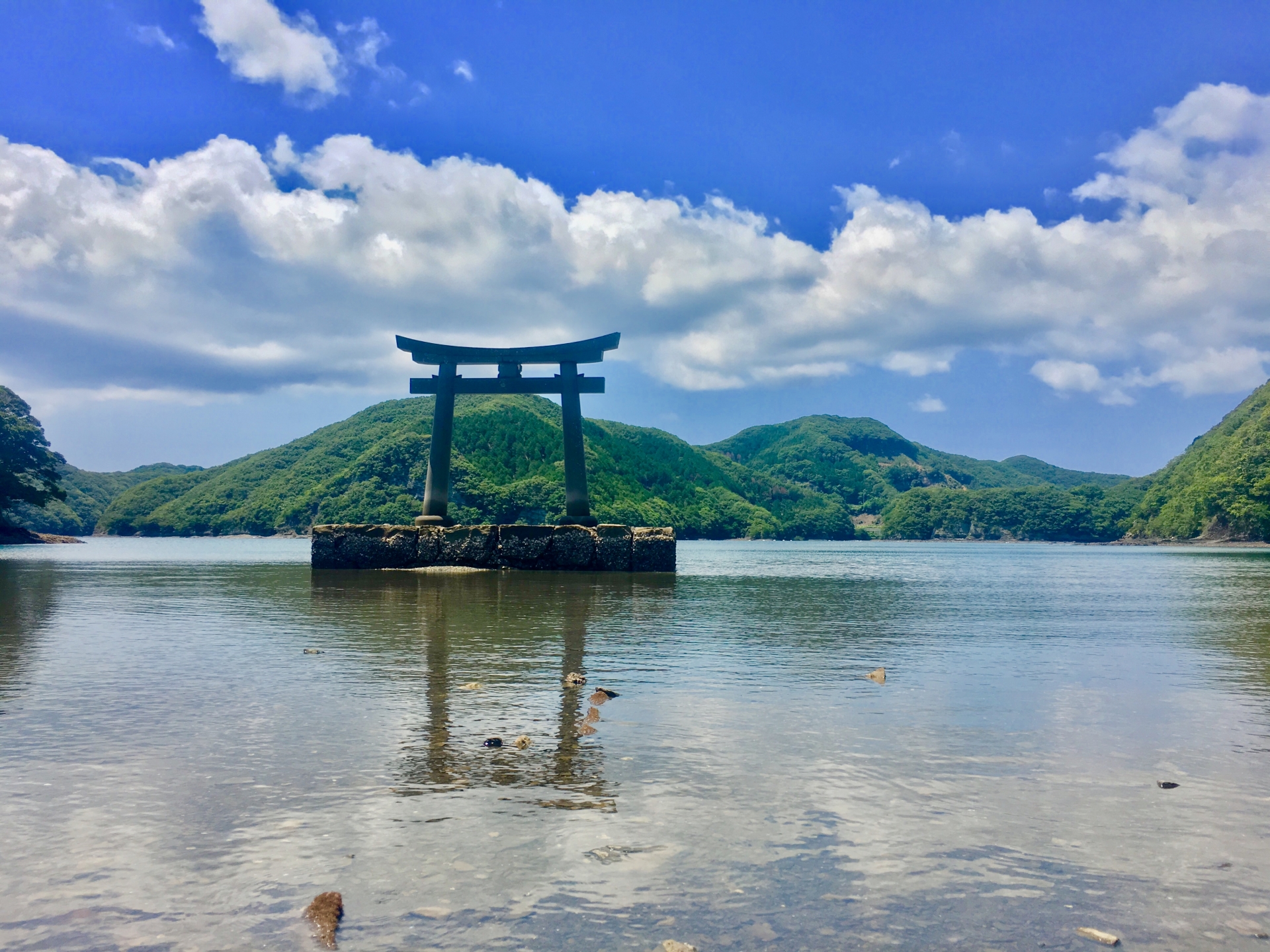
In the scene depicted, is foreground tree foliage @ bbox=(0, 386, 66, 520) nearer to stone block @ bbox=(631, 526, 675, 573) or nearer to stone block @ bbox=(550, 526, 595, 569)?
stone block @ bbox=(550, 526, 595, 569)

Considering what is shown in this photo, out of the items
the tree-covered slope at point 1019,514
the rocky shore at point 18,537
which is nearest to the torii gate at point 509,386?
the rocky shore at point 18,537

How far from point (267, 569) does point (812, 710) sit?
96.5 ft

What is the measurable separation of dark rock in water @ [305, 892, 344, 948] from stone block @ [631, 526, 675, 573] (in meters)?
26.4

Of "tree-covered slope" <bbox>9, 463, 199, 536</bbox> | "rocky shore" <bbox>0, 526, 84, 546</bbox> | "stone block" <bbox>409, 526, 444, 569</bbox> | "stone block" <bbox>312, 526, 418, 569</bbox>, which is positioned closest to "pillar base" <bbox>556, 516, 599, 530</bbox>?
"stone block" <bbox>409, 526, 444, 569</bbox>

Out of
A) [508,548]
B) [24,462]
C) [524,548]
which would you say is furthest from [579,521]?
[24,462]

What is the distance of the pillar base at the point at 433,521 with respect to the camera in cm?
3056

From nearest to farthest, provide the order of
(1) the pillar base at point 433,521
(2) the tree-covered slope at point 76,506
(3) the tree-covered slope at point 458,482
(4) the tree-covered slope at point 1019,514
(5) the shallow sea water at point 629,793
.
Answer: (5) the shallow sea water at point 629,793 → (1) the pillar base at point 433,521 → (3) the tree-covered slope at point 458,482 → (2) the tree-covered slope at point 76,506 → (4) the tree-covered slope at point 1019,514

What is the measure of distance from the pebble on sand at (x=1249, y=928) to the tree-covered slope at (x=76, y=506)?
119m

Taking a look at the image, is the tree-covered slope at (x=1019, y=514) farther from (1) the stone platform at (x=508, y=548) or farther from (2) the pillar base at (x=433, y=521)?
(2) the pillar base at (x=433, y=521)

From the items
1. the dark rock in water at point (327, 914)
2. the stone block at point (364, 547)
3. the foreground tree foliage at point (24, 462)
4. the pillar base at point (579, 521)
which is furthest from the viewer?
the foreground tree foliage at point (24, 462)

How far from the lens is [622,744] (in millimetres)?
6055

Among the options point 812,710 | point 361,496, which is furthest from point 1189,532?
point 812,710

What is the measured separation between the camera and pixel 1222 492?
10425cm

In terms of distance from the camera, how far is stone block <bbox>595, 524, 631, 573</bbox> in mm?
29922
